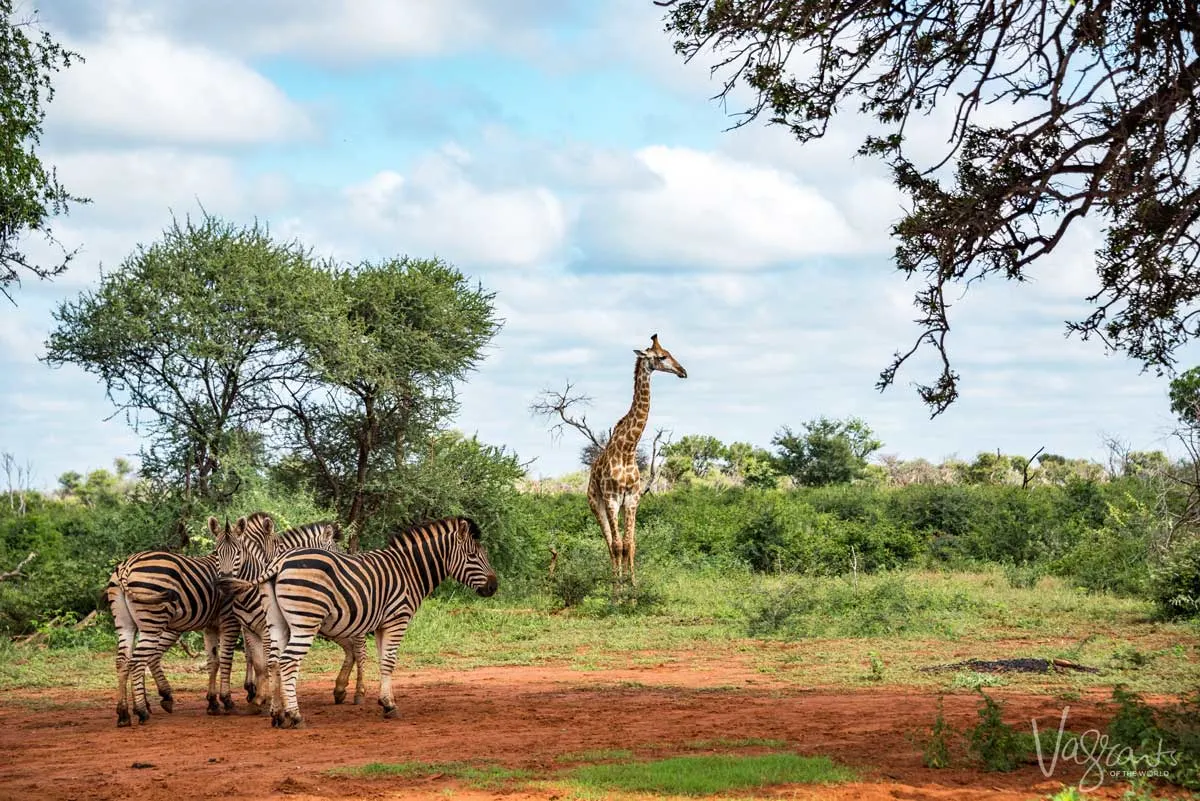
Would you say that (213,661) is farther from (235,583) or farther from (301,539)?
(301,539)

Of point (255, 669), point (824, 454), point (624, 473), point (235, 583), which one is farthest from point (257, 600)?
point (824, 454)

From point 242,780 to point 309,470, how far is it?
51.9 feet

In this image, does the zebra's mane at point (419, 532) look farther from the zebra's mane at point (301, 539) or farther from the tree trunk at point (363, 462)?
the tree trunk at point (363, 462)

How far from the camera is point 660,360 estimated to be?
23031mm

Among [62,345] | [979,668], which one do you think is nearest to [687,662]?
[979,668]

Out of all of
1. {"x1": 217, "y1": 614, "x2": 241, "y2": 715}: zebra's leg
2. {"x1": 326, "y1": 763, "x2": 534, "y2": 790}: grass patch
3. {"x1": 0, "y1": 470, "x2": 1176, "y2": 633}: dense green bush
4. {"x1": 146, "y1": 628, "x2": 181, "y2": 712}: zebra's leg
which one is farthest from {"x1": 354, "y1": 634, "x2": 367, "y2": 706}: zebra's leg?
{"x1": 0, "y1": 470, "x2": 1176, "y2": 633}: dense green bush

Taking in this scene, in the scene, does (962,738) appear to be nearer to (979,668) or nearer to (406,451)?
(979,668)

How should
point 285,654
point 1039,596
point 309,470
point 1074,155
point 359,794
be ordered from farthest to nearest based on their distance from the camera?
point 309,470
point 1039,596
point 285,654
point 1074,155
point 359,794

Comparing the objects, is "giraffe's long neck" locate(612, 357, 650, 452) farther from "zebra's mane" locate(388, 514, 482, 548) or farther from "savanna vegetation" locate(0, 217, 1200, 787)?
"zebra's mane" locate(388, 514, 482, 548)

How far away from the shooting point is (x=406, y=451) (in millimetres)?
24703

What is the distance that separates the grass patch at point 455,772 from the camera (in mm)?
8453

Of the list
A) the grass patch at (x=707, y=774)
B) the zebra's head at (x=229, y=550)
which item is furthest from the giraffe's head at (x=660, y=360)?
the grass patch at (x=707, y=774)

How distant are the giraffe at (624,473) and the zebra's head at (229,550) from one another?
10.1 meters

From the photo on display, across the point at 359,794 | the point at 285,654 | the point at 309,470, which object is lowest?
the point at 359,794
